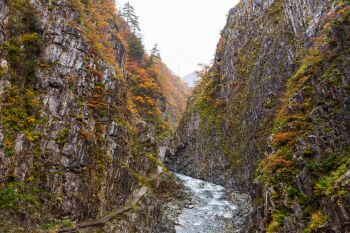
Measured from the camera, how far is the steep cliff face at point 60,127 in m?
18.0

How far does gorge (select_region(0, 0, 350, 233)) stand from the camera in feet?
55.0

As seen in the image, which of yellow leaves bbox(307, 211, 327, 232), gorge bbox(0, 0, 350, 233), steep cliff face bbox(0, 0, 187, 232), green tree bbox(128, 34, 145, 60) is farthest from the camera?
green tree bbox(128, 34, 145, 60)

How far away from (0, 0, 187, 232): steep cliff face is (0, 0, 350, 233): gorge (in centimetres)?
8

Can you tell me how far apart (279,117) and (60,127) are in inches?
621

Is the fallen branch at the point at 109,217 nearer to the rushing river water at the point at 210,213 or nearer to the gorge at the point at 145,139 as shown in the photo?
the gorge at the point at 145,139

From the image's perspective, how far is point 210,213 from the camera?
30.4m

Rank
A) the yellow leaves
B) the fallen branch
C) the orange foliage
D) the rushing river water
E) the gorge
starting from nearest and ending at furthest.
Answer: the yellow leaves
the gorge
the fallen branch
the orange foliage
the rushing river water

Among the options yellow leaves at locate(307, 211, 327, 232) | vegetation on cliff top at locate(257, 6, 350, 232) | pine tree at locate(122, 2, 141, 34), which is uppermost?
pine tree at locate(122, 2, 141, 34)

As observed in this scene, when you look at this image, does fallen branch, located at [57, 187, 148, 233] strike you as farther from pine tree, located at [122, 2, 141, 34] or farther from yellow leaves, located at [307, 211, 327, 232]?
pine tree, located at [122, 2, 141, 34]

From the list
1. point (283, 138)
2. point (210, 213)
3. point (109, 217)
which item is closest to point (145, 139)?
point (210, 213)

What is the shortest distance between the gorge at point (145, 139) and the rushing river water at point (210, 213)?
158 mm

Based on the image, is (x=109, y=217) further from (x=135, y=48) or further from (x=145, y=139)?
(x=135, y=48)

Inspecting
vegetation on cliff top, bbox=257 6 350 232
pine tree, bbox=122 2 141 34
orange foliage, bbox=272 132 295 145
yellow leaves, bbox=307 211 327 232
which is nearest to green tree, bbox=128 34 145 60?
pine tree, bbox=122 2 141 34

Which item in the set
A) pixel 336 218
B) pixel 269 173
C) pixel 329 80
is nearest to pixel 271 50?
pixel 329 80
